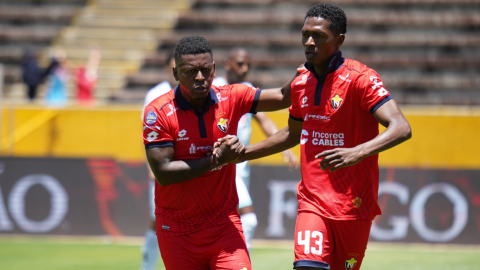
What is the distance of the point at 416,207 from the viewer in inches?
389

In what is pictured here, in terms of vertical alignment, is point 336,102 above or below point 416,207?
above

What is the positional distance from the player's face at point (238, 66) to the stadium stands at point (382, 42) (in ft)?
A: 28.7

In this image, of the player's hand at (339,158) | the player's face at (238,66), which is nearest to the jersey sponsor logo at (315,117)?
the player's hand at (339,158)

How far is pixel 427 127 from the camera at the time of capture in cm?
1122

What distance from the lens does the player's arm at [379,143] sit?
381 centimetres

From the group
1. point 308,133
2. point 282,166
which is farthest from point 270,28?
point 308,133

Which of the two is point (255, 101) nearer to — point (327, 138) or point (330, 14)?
point (327, 138)

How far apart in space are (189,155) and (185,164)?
117mm

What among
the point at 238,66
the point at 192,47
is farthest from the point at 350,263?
the point at 238,66

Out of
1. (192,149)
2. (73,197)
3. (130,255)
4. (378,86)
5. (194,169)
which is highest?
(378,86)

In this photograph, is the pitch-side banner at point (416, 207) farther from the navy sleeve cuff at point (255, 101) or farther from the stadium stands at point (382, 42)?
the navy sleeve cuff at point (255, 101)

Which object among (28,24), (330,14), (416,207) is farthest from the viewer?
(28,24)

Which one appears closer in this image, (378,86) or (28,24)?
(378,86)

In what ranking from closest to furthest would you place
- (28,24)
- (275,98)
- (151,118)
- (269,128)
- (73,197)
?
(151,118) → (275,98) → (269,128) → (73,197) → (28,24)
